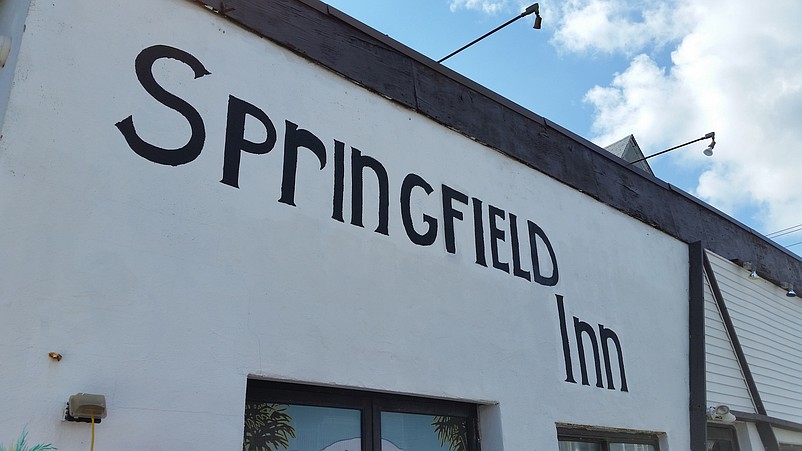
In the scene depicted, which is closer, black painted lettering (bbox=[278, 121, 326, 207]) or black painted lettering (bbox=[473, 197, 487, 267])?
black painted lettering (bbox=[278, 121, 326, 207])

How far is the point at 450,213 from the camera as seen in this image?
566 cm

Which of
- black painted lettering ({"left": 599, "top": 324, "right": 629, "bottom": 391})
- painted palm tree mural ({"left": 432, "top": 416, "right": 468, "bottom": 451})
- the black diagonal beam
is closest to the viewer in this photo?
painted palm tree mural ({"left": 432, "top": 416, "right": 468, "bottom": 451})

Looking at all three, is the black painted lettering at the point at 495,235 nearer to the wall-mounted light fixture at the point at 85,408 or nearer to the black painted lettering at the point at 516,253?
the black painted lettering at the point at 516,253

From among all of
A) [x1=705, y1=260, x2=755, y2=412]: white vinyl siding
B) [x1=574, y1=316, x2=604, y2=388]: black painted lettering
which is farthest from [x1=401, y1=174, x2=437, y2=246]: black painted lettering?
[x1=705, y1=260, x2=755, y2=412]: white vinyl siding

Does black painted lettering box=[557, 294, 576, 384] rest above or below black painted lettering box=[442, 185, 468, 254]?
below

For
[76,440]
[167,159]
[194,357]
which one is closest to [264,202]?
[167,159]

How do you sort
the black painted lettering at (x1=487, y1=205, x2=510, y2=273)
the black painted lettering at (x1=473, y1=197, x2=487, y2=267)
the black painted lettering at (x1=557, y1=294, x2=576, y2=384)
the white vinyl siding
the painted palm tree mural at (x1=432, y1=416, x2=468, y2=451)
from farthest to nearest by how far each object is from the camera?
the white vinyl siding
the black painted lettering at (x1=557, y1=294, x2=576, y2=384)
the black painted lettering at (x1=487, y1=205, x2=510, y2=273)
the black painted lettering at (x1=473, y1=197, x2=487, y2=267)
the painted palm tree mural at (x1=432, y1=416, x2=468, y2=451)

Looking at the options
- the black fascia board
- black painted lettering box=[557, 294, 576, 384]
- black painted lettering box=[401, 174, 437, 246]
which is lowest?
black painted lettering box=[557, 294, 576, 384]

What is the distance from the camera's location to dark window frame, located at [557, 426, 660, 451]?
6023 millimetres

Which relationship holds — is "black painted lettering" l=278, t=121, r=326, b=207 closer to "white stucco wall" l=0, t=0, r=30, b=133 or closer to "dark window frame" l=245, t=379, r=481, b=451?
"dark window frame" l=245, t=379, r=481, b=451

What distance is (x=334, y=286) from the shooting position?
14.9 feet

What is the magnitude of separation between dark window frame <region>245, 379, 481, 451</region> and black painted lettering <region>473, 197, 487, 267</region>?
3.93 ft

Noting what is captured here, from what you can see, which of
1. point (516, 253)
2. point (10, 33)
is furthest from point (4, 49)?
point (516, 253)

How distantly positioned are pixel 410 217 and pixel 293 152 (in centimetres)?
113
